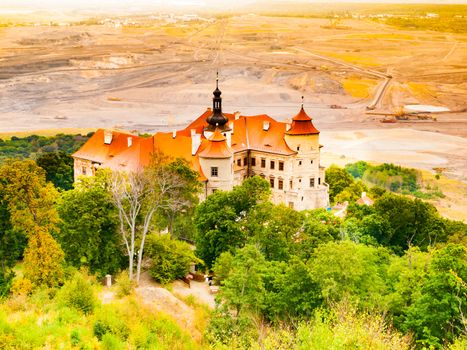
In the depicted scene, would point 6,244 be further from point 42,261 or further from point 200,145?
point 200,145

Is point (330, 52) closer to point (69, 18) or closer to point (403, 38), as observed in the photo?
point (403, 38)

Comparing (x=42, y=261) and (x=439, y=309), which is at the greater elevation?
(x=42, y=261)

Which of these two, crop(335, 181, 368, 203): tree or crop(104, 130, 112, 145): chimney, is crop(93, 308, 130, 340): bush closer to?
crop(104, 130, 112, 145): chimney

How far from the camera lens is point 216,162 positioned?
31.2m

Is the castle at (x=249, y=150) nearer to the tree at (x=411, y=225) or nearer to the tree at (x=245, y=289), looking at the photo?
the tree at (x=411, y=225)

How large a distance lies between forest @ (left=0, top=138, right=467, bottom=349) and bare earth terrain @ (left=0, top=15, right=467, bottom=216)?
36.5 meters

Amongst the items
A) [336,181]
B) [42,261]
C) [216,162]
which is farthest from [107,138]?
[42,261]

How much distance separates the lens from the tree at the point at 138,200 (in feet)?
67.6

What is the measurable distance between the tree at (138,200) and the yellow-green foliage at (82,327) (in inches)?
171

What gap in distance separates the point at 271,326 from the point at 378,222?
11323mm

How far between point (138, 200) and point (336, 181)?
779 inches

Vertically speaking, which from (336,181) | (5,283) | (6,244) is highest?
(6,244)

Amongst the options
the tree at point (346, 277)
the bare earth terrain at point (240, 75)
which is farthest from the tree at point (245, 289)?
the bare earth terrain at point (240, 75)

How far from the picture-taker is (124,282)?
17703 millimetres
